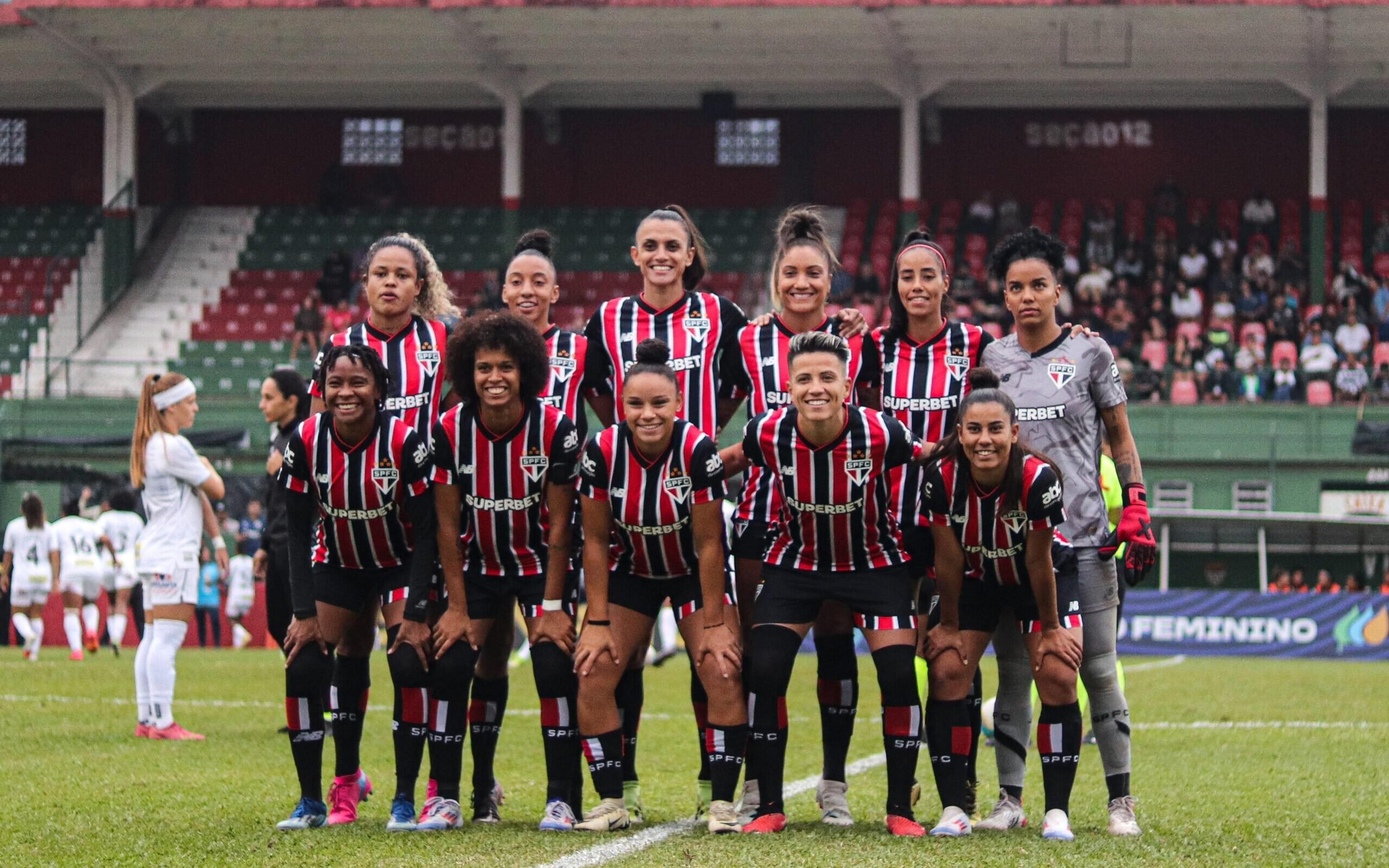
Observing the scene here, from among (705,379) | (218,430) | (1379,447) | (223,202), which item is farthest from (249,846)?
(223,202)

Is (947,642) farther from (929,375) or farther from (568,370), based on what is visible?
(568,370)

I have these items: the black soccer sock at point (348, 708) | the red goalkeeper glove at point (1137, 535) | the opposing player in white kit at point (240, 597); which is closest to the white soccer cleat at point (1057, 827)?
the red goalkeeper glove at point (1137, 535)

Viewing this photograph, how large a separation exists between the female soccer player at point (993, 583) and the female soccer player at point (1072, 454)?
161 millimetres

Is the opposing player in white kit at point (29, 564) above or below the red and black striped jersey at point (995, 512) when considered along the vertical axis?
below

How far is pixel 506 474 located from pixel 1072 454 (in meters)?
2.13

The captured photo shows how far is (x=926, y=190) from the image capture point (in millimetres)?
33406

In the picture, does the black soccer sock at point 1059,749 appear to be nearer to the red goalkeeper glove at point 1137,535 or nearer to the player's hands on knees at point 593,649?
the red goalkeeper glove at point 1137,535

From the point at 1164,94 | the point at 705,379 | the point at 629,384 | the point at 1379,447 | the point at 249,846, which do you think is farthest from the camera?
the point at 1164,94

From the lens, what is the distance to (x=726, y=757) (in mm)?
6309

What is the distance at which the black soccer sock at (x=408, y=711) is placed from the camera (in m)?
6.38

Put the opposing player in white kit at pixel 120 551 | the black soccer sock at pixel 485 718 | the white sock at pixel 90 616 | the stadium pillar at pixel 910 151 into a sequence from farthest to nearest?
the stadium pillar at pixel 910 151 < the white sock at pixel 90 616 < the opposing player in white kit at pixel 120 551 < the black soccer sock at pixel 485 718

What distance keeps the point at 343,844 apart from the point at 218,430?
62.9 feet

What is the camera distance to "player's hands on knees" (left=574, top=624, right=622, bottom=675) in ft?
20.7

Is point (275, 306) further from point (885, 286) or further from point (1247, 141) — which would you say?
point (1247, 141)
